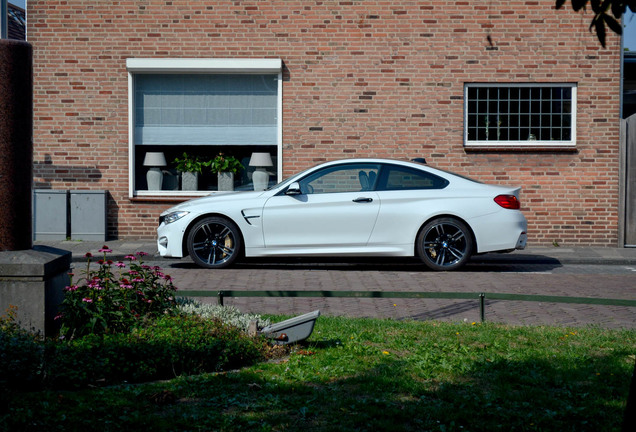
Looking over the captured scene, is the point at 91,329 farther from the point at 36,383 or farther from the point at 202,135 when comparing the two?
the point at 202,135

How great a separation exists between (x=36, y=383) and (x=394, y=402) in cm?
216

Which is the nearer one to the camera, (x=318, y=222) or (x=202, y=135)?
(x=318, y=222)

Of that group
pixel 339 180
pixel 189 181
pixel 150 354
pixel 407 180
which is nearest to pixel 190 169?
pixel 189 181

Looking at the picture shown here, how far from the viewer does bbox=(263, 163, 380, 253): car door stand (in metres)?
12.1

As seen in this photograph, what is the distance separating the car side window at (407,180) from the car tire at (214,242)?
7.46ft

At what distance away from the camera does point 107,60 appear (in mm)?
15812

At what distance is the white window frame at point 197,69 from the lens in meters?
15.6

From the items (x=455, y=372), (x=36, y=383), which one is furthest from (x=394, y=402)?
(x=36, y=383)

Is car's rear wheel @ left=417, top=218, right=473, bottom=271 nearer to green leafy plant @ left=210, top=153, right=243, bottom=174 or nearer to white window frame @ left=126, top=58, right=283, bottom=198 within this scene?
white window frame @ left=126, top=58, right=283, bottom=198

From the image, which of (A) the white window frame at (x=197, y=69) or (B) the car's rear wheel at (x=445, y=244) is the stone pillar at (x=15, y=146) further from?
Result: (A) the white window frame at (x=197, y=69)

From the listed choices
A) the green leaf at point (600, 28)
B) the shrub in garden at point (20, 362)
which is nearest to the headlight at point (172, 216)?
the shrub in garden at point (20, 362)

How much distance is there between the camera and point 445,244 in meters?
12.2

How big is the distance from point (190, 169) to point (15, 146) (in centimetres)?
987

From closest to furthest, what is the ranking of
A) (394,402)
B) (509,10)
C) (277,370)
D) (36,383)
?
(394,402) < (36,383) < (277,370) < (509,10)
